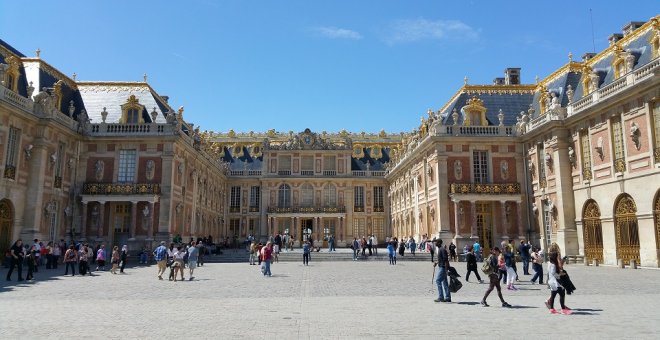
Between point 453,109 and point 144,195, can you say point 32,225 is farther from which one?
point 453,109

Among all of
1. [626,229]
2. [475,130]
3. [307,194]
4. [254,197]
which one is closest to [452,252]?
[626,229]

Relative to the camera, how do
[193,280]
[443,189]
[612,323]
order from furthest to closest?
[443,189] → [193,280] → [612,323]

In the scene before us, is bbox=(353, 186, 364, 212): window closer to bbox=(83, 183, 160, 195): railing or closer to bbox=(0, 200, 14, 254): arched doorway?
bbox=(83, 183, 160, 195): railing

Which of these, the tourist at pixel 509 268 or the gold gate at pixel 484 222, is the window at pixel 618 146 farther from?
the tourist at pixel 509 268

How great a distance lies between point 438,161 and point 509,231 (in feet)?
20.1

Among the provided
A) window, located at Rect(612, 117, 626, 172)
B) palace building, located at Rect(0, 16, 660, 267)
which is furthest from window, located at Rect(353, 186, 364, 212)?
window, located at Rect(612, 117, 626, 172)

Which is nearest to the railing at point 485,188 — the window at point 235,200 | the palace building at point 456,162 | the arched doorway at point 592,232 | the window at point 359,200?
the palace building at point 456,162

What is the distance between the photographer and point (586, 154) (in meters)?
23.0

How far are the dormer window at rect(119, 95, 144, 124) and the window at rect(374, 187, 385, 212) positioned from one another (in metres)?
27.5

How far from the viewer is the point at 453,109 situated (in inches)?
1203

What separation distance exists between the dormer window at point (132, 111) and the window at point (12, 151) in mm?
6504

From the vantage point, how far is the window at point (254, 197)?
48969mm

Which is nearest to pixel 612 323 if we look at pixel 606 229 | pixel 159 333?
pixel 159 333

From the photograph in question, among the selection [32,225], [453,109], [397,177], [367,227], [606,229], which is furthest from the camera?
[367,227]
